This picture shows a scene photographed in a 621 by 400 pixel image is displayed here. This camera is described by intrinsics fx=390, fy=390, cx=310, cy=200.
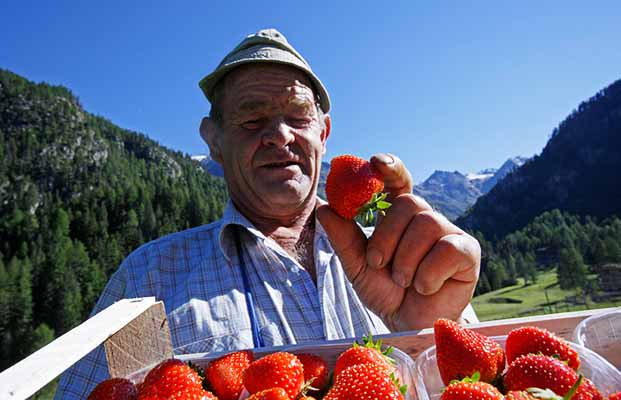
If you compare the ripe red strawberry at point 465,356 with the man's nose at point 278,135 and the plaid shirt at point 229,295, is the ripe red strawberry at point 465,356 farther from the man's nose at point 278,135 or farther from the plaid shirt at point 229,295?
the man's nose at point 278,135

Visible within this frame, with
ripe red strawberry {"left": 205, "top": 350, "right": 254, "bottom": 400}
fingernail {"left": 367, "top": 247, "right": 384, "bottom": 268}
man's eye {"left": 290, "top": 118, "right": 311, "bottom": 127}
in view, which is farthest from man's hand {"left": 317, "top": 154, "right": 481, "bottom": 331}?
man's eye {"left": 290, "top": 118, "right": 311, "bottom": 127}

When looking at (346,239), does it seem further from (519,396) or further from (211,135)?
(211,135)

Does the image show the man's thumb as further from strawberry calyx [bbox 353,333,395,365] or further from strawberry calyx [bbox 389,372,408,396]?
strawberry calyx [bbox 389,372,408,396]

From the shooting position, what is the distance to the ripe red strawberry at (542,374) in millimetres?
921

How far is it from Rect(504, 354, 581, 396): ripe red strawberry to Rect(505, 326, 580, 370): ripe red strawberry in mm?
66

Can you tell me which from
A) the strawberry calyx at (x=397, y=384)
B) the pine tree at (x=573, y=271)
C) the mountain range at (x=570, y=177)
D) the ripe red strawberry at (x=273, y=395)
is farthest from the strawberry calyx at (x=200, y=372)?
the mountain range at (x=570, y=177)

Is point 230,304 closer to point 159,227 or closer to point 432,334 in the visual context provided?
point 432,334

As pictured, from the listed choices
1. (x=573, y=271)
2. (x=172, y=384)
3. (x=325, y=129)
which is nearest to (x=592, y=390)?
(x=172, y=384)

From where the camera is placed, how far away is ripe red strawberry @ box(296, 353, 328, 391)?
1091 millimetres

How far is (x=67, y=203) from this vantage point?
80.7 meters

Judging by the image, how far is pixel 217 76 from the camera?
9.02 feet

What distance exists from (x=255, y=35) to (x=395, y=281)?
201cm

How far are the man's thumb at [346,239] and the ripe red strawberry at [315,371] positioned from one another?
2.16 feet

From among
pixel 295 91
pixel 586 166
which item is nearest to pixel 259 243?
pixel 295 91
